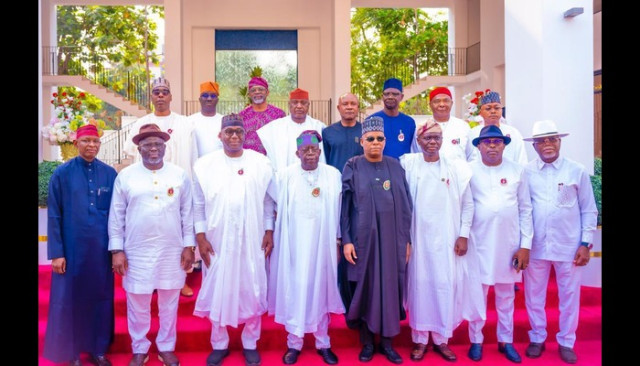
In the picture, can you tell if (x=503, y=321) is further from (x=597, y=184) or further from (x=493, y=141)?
(x=597, y=184)

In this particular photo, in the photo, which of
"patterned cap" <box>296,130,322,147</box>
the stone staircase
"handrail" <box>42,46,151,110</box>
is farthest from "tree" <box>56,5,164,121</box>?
"patterned cap" <box>296,130,322,147</box>

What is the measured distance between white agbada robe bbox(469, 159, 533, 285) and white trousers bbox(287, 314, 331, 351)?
1.58 metres

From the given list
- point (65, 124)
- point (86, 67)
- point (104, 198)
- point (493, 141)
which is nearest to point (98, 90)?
point (86, 67)

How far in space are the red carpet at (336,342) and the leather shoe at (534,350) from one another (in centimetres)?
5

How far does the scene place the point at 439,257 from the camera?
5379 mm

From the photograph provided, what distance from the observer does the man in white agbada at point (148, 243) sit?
505cm

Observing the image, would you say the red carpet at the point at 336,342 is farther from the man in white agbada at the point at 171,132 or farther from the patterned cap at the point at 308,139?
the patterned cap at the point at 308,139

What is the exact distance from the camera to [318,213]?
5359mm

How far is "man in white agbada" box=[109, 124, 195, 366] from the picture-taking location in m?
5.05

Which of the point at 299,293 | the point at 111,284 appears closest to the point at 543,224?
the point at 299,293

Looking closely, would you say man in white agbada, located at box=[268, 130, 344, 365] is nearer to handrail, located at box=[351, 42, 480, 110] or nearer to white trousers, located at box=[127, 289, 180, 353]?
white trousers, located at box=[127, 289, 180, 353]

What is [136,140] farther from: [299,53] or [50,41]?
[50,41]

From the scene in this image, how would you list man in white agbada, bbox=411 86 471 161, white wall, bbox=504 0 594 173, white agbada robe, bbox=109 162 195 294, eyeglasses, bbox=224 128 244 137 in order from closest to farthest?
1. white agbada robe, bbox=109 162 195 294
2. eyeglasses, bbox=224 128 244 137
3. man in white agbada, bbox=411 86 471 161
4. white wall, bbox=504 0 594 173

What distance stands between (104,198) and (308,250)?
193cm
